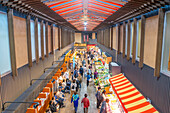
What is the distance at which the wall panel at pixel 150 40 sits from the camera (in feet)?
18.3

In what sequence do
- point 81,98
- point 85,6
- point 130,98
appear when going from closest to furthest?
point 130,98 → point 85,6 → point 81,98

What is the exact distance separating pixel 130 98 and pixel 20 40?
5072mm

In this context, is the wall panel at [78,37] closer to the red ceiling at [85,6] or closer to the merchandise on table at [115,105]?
the red ceiling at [85,6]

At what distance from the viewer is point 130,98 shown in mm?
6594

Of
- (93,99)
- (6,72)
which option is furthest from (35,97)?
→ (93,99)

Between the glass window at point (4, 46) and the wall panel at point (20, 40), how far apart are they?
702 millimetres

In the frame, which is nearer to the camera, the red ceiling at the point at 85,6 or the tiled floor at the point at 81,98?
the red ceiling at the point at 85,6

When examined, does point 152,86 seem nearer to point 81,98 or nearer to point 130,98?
point 130,98

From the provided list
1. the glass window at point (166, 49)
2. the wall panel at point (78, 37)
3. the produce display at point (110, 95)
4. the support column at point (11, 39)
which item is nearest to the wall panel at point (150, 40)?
the glass window at point (166, 49)

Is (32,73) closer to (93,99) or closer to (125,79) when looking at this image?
(93,99)

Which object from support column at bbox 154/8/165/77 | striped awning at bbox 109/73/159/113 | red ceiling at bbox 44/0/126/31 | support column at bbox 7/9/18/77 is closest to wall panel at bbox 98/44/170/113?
striped awning at bbox 109/73/159/113

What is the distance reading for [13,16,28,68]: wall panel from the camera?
22.0 feet

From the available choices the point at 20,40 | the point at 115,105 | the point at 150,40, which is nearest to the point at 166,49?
the point at 150,40

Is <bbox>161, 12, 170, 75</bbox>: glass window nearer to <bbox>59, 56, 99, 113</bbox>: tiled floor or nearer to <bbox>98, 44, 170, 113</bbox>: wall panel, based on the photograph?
<bbox>98, 44, 170, 113</bbox>: wall panel
